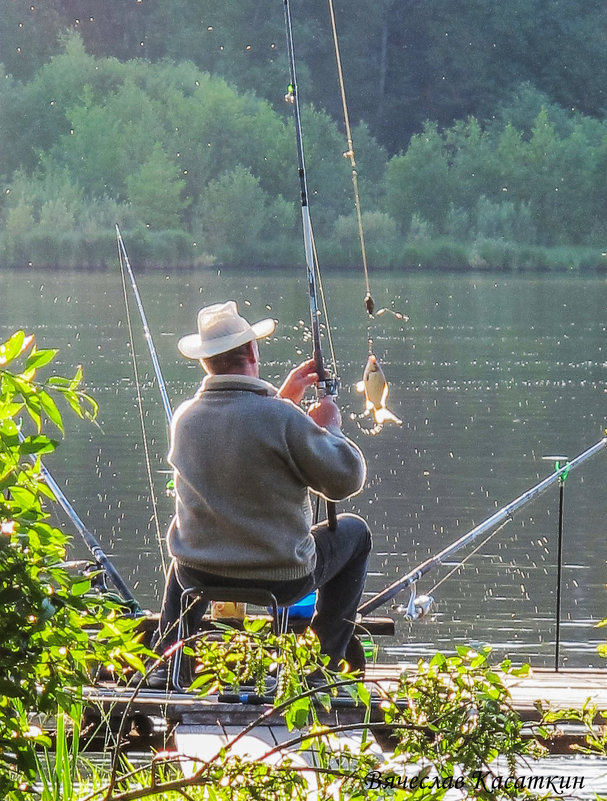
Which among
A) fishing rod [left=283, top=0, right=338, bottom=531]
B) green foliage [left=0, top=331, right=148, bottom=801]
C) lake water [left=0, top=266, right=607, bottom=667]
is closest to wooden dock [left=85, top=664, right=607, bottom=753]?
fishing rod [left=283, top=0, right=338, bottom=531]

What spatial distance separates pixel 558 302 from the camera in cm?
2689

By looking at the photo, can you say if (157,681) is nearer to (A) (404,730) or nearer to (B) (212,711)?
(B) (212,711)

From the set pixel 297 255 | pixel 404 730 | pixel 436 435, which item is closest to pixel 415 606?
pixel 404 730

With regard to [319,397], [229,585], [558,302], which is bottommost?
[558,302]

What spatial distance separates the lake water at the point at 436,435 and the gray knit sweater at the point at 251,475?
1942 millimetres

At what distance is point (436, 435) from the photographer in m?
13.1

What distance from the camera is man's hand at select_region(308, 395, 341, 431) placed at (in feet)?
11.5

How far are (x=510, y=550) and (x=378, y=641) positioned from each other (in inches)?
91.5

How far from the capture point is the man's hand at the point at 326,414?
3.51 metres

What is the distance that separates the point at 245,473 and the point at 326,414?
290 mm

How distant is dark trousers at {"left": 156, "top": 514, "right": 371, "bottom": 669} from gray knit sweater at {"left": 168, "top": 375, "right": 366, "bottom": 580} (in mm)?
135

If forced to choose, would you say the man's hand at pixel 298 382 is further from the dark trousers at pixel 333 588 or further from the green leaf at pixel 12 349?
the green leaf at pixel 12 349

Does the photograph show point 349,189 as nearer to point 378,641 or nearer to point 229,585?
point 378,641

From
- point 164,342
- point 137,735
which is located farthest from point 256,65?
point 137,735
